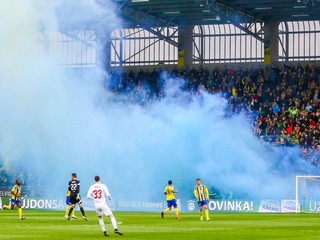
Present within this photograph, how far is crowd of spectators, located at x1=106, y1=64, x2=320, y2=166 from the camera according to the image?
72938mm

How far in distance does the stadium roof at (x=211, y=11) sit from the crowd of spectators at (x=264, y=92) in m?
4.29

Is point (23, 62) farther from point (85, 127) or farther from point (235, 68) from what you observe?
point (235, 68)

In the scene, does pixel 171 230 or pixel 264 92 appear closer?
pixel 171 230

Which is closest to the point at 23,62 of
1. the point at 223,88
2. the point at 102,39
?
the point at 102,39

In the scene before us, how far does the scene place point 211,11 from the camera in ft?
246

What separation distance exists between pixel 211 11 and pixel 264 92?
914 centimetres

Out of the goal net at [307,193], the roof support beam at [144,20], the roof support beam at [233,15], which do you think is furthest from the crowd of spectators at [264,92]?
the roof support beam at [233,15]

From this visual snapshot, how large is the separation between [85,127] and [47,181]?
7249 mm

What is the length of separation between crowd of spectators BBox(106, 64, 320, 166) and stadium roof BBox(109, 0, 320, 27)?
429 centimetres

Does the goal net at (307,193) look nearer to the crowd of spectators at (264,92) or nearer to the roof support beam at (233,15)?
the crowd of spectators at (264,92)

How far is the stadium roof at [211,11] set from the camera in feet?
244

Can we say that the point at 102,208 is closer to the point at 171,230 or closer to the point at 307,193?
the point at 171,230

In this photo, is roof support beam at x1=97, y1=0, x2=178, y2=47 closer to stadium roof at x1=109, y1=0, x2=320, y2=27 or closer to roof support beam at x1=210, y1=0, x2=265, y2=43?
stadium roof at x1=109, y1=0, x2=320, y2=27

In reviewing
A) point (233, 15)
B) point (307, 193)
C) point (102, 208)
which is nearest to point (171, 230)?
point (102, 208)
